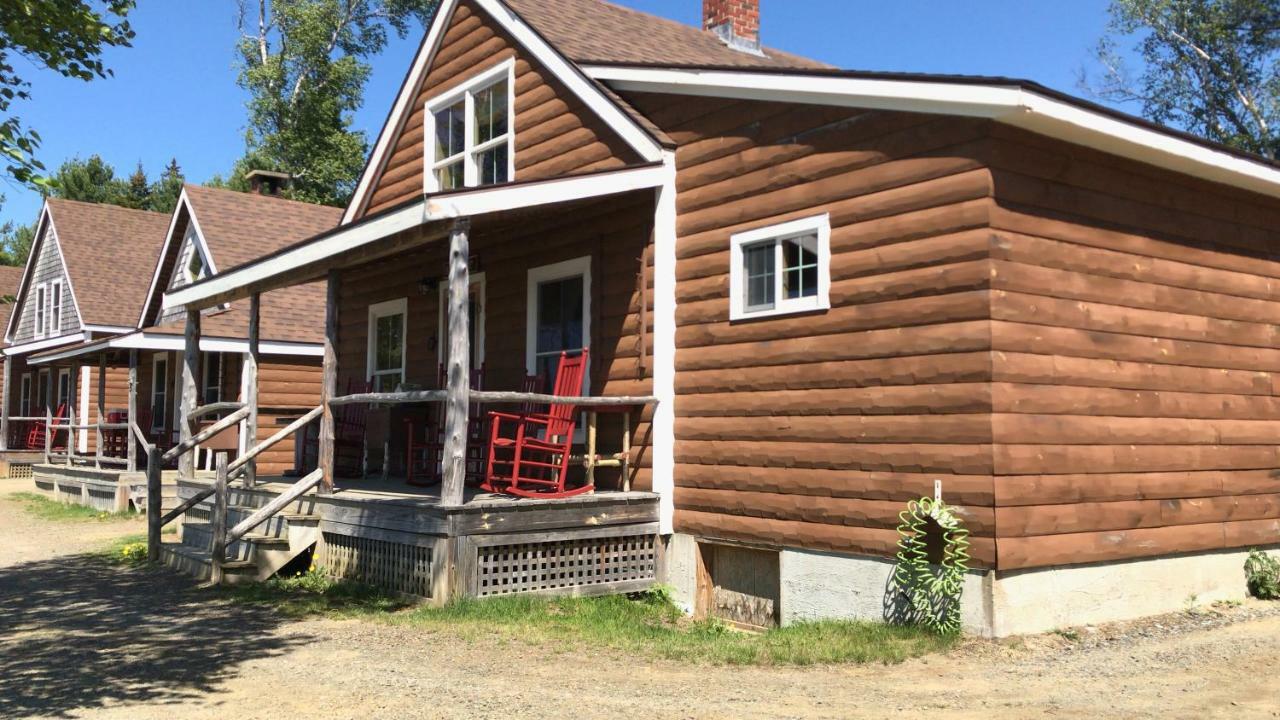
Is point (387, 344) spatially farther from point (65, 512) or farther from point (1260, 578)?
point (1260, 578)

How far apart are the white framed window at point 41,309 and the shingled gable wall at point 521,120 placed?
17.5 meters

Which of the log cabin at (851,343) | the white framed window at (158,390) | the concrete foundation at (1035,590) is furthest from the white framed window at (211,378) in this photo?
Answer: the concrete foundation at (1035,590)

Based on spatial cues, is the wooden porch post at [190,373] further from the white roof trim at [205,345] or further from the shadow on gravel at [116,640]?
the white roof trim at [205,345]

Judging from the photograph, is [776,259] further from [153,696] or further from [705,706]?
[153,696]

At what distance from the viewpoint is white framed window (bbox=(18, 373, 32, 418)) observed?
31.0 m

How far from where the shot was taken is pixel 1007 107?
7176 mm

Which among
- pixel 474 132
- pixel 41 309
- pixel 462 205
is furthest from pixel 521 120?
pixel 41 309

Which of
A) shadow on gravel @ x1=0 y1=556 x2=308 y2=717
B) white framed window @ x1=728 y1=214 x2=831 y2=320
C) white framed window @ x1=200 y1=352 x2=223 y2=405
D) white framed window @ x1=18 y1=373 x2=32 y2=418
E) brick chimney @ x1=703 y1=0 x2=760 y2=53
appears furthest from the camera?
white framed window @ x1=18 y1=373 x2=32 y2=418

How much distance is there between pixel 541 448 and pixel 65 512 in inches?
481

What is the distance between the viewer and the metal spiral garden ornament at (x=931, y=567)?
734 centimetres

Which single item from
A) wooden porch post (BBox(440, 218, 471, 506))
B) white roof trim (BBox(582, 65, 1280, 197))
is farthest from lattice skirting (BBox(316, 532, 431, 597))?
white roof trim (BBox(582, 65, 1280, 197))

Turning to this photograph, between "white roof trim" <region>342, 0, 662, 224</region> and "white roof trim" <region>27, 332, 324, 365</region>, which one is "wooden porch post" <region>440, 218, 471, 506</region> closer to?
"white roof trim" <region>342, 0, 662, 224</region>

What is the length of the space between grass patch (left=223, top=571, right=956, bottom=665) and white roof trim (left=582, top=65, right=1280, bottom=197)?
3605 millimetres

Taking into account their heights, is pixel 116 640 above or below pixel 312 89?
below
